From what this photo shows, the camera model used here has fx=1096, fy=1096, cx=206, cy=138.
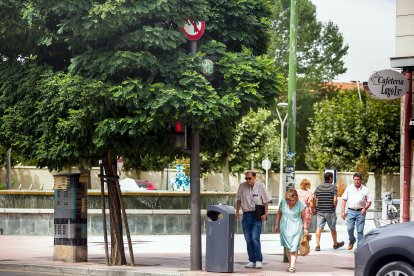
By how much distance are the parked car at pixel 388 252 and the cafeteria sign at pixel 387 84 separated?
5.75 metres

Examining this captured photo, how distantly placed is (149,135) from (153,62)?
4.61 ft

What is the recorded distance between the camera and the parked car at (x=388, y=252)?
12.1 metres

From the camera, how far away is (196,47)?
61.9 feet

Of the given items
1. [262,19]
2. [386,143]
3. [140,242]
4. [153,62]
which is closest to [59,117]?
[153,62]

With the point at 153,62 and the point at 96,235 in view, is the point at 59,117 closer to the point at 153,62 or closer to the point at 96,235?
the point at 153,62

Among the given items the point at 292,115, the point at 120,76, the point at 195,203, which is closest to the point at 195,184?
the point at 195,203

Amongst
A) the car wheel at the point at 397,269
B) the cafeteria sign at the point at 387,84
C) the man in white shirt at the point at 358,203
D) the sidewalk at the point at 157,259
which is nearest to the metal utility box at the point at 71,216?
the sidewalk at the point at 157,259

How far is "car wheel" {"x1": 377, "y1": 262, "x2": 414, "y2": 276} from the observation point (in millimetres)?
11984

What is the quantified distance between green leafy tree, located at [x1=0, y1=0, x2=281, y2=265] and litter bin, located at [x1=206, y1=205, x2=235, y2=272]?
151 cm

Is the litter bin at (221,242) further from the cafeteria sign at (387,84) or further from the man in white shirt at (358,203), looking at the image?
the man in white shirt at (358,203)

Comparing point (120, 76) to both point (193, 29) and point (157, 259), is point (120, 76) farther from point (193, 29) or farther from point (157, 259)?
point (157, 259)

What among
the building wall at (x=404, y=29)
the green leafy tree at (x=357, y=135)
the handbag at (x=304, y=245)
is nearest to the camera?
the building wall at (x=404, y=29)

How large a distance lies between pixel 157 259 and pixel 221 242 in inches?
158

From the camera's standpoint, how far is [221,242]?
1825 cm
